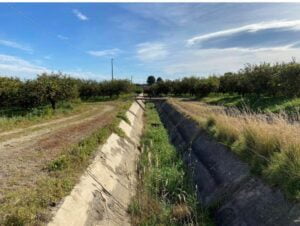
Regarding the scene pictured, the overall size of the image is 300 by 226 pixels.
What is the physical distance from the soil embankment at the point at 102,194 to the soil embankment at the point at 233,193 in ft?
7.31

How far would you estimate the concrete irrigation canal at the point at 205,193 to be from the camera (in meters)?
6.37

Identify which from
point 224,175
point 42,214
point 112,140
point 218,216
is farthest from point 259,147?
point 112,140

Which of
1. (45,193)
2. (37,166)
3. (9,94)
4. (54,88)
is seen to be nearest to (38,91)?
(54,88)

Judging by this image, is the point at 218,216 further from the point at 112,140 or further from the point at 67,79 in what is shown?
the point at 67,79

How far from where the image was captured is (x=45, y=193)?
279 inches

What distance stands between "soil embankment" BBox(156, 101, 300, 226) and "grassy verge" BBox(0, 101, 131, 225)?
3557 millimetres

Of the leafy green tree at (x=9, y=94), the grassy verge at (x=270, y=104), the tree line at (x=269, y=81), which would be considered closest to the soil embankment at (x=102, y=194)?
the grassy verge at (x=270, y=104)

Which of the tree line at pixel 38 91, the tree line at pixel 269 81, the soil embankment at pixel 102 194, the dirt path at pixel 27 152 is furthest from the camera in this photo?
the tree line at pixel 38 91

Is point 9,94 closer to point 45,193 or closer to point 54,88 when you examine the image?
point 54,88

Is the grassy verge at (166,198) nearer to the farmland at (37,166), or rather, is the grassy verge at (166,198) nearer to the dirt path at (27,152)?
the farmland at (37,166)

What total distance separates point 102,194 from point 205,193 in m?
2.92

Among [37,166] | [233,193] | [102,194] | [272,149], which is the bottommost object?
[102,194]

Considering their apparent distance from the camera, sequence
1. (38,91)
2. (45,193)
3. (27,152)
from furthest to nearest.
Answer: (38,91) → (27,152) → (45,193)

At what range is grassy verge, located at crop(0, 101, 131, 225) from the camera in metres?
5.89
